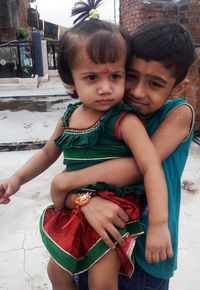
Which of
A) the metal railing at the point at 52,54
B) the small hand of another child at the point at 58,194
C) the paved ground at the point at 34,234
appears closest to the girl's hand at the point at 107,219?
the small hand of another child at the point at 58,194

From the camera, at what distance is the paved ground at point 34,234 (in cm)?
203

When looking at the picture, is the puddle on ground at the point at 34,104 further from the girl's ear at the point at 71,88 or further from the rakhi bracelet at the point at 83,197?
the rakhi bracelet at the point at 83,197

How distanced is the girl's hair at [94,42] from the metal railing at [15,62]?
1087 cm

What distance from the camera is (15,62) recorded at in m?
11.6

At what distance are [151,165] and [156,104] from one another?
0.63 feet

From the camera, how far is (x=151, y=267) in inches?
41.9

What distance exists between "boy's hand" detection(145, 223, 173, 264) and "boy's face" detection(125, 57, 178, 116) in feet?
1.15

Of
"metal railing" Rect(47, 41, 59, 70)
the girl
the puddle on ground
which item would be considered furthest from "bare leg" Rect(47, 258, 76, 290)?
"metal railing" Rect(47, 41, 59, 70)

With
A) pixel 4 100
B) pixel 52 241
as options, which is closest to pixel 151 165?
pixel 52 241

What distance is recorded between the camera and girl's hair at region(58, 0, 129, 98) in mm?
995

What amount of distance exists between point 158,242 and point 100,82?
0.50m

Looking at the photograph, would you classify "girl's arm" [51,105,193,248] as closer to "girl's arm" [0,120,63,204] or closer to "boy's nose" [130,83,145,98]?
"boy's nose" [130,83,145,98]

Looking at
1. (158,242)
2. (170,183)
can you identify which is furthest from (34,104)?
(158,242)

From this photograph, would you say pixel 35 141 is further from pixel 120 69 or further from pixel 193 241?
pixel 120 69
